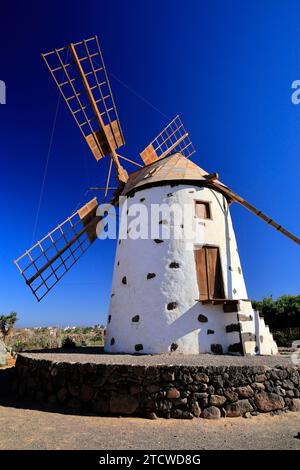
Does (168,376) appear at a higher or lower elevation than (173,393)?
higher

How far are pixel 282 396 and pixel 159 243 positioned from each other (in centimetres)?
489

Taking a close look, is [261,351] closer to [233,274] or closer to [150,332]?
[233,274]

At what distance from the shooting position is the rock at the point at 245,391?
5.83 meters

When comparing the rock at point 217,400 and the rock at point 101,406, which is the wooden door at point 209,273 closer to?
the rock at point 217,400

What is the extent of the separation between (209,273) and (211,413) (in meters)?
4.17

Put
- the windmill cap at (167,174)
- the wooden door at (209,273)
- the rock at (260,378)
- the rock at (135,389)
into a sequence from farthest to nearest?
the windmill cap at (167,174) → the wooden door at (209,273) → the rock at (260,378) → the rock at (135,389)

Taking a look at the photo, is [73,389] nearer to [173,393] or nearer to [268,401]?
[173,393]

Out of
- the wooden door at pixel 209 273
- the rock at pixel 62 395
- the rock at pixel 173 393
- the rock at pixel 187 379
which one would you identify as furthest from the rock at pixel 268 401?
the rock at pixel 62 395

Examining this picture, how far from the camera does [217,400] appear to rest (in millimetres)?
5758

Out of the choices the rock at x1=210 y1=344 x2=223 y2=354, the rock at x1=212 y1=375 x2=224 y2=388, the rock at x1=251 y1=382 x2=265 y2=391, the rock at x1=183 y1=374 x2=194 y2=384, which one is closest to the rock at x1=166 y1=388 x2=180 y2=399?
the rock at x1=183 y1=374 x2=194 y2=384

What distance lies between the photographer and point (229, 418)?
5.68 m

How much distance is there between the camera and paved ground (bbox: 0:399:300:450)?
4.59 metres

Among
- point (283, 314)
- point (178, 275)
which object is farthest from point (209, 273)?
point (283, 314)

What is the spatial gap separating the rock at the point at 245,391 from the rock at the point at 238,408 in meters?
0.10
